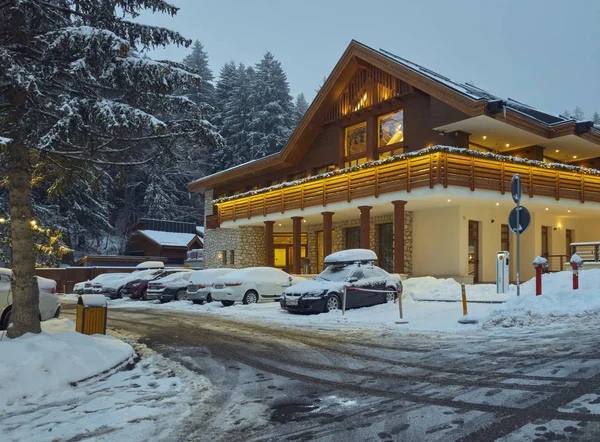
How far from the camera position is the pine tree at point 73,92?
336 inches

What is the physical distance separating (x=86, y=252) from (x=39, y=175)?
151ft

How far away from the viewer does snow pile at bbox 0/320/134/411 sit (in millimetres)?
6766

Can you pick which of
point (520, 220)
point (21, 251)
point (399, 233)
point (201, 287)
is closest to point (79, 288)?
point (201, 287)

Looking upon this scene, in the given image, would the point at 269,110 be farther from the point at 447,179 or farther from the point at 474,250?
the point at 447,179

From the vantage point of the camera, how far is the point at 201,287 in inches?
858

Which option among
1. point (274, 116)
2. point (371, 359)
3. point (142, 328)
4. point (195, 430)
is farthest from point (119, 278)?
point (274, 116)

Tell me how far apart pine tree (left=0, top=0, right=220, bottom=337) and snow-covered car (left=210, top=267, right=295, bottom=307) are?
34.2 feet

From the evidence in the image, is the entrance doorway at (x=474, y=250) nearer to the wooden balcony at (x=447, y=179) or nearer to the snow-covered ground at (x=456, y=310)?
the wooden balcony at (x=447, y=179)

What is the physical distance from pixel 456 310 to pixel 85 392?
415 inches

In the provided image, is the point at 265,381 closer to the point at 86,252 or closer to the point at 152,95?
the point at 152,95

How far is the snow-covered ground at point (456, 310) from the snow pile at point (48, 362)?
6.01m

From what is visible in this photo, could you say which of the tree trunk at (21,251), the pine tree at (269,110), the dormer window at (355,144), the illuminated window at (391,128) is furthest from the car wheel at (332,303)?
the pine tree at (269,110)

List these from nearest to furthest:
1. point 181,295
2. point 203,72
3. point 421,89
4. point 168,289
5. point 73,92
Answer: point 73,92, point 421,89, point 168,289, point 181,295, point 203,72

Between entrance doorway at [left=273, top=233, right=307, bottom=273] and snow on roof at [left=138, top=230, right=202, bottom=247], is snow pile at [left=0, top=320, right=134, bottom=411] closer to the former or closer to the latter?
entrance doorway at [left=273, top=233, right=307, bottom=273]
